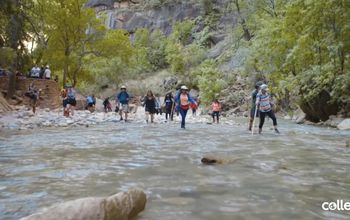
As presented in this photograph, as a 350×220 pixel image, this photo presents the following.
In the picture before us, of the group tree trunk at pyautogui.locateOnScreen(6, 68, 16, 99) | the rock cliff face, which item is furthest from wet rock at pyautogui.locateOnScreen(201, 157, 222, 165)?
the rock cliff face

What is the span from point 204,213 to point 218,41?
2134 inches

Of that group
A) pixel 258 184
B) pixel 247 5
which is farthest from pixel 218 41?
pixel 258 184

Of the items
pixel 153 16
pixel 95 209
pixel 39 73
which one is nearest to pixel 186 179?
pixel 95 209

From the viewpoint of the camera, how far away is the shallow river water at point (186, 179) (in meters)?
4.46

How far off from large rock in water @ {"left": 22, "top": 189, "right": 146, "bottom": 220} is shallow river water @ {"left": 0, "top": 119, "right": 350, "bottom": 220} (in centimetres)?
22

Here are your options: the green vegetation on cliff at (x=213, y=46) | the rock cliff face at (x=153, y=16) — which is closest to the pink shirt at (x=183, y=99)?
the green vegetation on cliff at (x=213, y=46)

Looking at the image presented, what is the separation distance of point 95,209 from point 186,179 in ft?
7.93

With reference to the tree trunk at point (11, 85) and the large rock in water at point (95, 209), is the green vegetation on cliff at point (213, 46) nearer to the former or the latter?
the tree trunk at point (11, 85)

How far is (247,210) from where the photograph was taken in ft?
14.5

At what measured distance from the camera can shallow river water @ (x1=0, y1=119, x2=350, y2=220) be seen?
4457 mm

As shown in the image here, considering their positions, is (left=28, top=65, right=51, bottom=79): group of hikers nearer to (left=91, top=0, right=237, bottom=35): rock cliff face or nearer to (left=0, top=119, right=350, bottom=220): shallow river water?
(left=0, top=119, right=350, bottom=220): shallow river water

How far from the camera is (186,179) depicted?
5914 mm

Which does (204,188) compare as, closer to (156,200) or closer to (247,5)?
(156,200)

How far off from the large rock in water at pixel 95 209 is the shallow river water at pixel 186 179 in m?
0.22
